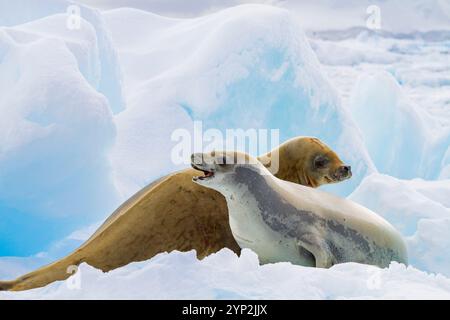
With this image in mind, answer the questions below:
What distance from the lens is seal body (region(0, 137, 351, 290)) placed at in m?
3.20

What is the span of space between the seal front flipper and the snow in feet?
1.08

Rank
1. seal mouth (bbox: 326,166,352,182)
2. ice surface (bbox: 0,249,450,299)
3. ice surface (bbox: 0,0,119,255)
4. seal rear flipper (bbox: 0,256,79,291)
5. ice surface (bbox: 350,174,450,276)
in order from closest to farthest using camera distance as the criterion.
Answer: ice surface (bbox: 0,249,450,299) → seal rear flipper (bbox: 0,256,79,291) → seal mouth (bbox: 326,166,352,182) → ice surface (bbox: 350,174,450,276) → ice surface (bbox: 0,0,119,255)

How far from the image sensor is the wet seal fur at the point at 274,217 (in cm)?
293

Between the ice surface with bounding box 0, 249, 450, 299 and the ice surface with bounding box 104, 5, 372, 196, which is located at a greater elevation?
the ice surface with bounding box 104, 5, 372, 196

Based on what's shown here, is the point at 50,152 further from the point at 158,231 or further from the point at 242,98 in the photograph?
the point at 158,231

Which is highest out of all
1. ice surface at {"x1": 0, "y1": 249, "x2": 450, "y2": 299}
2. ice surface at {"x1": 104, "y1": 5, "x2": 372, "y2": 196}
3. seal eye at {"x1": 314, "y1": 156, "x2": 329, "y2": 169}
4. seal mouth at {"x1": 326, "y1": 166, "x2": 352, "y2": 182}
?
ice surface at {"x1": 104, "y1": 5, "x2": 372, "y2": 196}

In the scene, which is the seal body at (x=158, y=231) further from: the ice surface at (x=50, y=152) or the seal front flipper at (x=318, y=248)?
the ice surface at (x=50, y=152)

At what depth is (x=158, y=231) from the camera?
10.7ft

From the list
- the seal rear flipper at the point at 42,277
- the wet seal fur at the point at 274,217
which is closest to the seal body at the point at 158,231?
the seal rear flipper at the point at 42,277

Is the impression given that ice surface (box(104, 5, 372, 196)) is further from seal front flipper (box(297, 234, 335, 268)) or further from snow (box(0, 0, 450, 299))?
seal front flipper (box(297, 234, 335, 268))

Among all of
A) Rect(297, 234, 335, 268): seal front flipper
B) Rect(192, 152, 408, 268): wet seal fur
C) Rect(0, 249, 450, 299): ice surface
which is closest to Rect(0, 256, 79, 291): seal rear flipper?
Rect(0, 249, 450, 299): ice surface

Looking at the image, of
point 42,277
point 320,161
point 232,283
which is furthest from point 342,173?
point 42,277

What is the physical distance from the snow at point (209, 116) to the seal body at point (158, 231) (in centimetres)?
56

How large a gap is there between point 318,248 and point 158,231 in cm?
79
